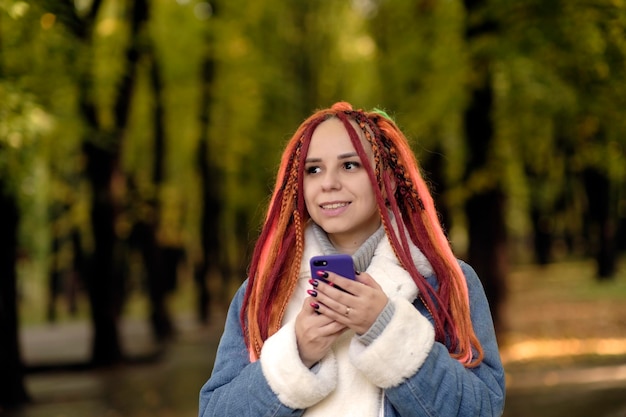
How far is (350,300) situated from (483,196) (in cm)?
1191

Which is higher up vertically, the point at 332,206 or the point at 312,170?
the point at 312,170

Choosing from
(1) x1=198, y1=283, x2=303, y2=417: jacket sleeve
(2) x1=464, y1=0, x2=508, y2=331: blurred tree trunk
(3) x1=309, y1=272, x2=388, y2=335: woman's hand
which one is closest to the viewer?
(3) x1=309, y1=272, x2=388, y2=335: woman's hand

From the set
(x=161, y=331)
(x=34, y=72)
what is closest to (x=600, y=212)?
(x=161, y=331)

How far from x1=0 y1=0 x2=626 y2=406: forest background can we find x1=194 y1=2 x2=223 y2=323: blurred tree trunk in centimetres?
6

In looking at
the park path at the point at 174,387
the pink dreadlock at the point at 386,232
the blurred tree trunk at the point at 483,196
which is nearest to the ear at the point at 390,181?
the pink dreadlock at the point at 386,232

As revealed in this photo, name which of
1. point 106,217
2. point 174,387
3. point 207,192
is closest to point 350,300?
point 174,387

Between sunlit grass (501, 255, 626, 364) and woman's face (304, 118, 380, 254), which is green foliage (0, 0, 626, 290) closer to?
woman's face (304, 118, 380, 254)

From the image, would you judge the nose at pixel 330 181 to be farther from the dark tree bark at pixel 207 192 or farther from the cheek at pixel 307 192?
the dark tree bark at pixel 207 192

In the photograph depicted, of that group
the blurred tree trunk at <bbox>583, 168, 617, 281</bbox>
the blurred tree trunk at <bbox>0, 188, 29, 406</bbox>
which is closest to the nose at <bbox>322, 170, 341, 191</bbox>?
Result: the blurred tree trunk at <bbox>0, 188, 29, 406</bbox>

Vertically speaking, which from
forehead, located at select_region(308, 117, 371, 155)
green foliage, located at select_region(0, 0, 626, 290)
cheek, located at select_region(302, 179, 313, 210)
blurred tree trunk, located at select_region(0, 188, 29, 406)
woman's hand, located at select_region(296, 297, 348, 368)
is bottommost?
blurred tree trunk, located at select_region(0, 188, 29, 406)

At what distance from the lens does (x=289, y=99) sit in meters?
23.4

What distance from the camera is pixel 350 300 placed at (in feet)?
6.84

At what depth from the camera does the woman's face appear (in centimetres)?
240

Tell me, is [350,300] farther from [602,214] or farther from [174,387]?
[602,214]
